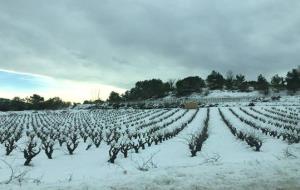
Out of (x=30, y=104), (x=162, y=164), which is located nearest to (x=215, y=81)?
(x=30, y=104)

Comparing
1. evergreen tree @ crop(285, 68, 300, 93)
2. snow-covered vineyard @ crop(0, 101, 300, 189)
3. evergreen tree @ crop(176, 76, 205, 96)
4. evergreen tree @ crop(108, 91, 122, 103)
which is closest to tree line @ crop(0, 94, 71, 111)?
evergreen tree @ crop(108, 91, 122, 103)

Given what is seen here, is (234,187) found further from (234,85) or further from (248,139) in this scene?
(234,85)

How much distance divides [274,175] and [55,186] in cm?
399

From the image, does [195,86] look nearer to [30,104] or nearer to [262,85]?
[262,85]

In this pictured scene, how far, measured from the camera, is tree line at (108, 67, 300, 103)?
115312mm

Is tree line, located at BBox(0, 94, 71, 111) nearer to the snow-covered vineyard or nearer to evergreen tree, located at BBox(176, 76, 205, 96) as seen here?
evergreen tree, located at BBox(176, 76, 205, 96)

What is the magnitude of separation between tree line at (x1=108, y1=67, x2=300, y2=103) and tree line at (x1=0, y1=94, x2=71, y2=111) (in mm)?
17896

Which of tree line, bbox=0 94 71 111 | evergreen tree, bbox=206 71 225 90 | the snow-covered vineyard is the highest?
evergreen tree, bbox=206 71 225 90

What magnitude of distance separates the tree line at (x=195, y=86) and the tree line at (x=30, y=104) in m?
17.9

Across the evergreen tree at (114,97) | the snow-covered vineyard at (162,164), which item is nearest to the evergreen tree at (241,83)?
the evergreen tree at (114,97)

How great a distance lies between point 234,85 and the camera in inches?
5212

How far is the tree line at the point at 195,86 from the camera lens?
115m

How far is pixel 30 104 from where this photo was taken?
114 metres

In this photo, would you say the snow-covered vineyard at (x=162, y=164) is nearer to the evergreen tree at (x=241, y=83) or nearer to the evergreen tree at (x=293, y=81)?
the evergreen tree at (x=293, y=81)
